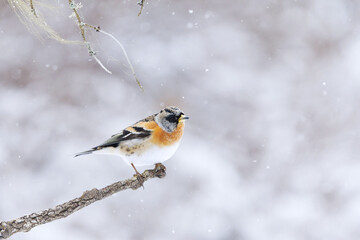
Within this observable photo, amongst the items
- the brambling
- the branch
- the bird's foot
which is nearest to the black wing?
the brambling

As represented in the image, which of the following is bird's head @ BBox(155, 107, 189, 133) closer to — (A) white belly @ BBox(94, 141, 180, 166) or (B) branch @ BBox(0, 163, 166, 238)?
(A) white belly @ BBox(94, 141, 180, 166)

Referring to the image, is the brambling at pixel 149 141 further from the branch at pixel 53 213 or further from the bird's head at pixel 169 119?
the branch at pixel 53 213

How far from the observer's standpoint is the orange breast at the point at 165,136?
4.06 ft

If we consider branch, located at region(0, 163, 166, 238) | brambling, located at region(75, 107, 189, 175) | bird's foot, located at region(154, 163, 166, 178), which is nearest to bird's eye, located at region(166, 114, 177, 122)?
brambling, located at region(75, 107, 189, 175)

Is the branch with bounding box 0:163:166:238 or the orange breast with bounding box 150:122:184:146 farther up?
the orange breast with bounding box 150:122:184:146

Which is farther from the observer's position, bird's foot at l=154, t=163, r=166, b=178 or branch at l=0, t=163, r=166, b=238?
bird's foot at l=154, t=163, r=166, b=178

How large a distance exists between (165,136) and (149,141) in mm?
43

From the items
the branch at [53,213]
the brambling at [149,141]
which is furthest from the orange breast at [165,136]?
the branch at [53,213]

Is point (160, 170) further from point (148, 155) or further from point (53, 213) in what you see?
point (53, 213)

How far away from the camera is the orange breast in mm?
1237

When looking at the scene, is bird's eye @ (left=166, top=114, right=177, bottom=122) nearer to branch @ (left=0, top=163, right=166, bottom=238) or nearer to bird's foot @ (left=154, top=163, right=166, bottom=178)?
bird's foot @ (left=154, top=163, right=166, bottom=178)

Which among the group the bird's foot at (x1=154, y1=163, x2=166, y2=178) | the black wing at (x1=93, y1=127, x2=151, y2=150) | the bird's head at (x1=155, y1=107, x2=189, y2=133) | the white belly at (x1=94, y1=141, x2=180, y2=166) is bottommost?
the bird's foot at (x1=154, y1=163, x2=166, y2=178)

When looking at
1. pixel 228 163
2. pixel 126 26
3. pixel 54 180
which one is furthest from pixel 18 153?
pixel 228 163

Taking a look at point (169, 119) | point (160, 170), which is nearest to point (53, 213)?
point (160, 170)
